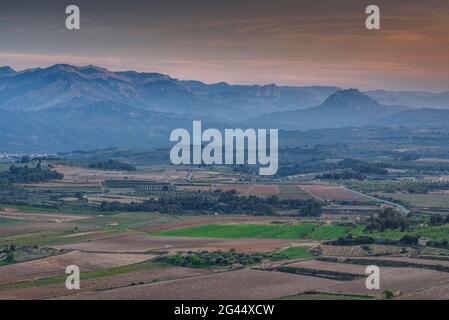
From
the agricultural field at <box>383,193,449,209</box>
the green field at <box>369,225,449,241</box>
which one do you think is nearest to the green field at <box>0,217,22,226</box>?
the green field at <box>369,225,449,241</box>

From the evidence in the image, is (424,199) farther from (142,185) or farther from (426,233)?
(142,185)

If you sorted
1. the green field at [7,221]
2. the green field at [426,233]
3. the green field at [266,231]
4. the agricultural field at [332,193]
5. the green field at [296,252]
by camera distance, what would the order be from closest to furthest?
the green field at [296,252] → the green field at [426,233] → the green field at [266,231] → the green field at [7,221] → the agricultural field at [332,193]

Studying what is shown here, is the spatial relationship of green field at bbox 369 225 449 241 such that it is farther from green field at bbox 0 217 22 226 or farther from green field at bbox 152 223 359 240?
green field at bbox 0 217 22 226

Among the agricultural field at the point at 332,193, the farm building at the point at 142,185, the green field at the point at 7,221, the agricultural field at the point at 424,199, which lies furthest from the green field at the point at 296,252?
the farm building at the point at 142,185

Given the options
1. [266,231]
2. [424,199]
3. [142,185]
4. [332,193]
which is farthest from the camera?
Result: [142,185]

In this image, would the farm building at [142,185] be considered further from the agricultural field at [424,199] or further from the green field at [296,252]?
the green field at [296,252]

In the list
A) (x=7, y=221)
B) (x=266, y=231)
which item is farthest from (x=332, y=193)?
(x=7, y=221)
